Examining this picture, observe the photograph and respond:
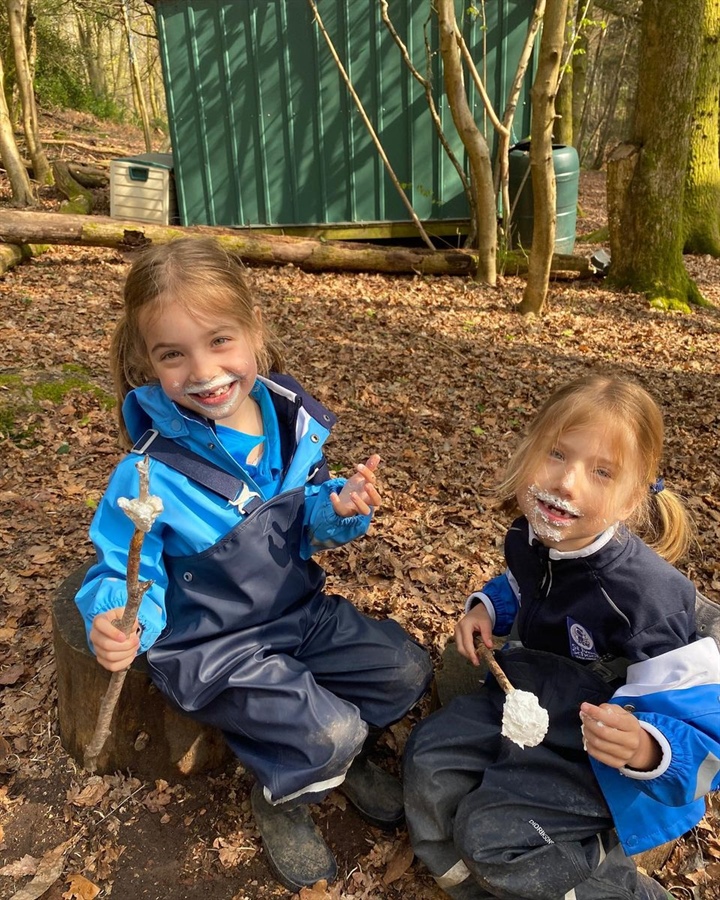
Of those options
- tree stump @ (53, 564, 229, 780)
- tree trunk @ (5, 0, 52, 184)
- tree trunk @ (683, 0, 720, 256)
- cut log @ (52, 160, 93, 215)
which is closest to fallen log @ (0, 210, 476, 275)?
cut log @ (52, 160, 93, 215)

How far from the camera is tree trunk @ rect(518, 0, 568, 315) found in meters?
6.21

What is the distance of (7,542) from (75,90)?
2327 cm

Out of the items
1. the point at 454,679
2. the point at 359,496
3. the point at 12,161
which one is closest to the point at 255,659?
the point at 359,496

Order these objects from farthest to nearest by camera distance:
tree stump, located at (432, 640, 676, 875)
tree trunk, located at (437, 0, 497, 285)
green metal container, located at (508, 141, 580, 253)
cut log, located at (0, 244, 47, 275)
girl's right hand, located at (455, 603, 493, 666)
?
green metal container, located at (508, 141, 580, 253) < cut log, located at (0, 244, 47, 275) < tree trunk, located at (437, 0, 497, 285) < tree stump, located at (432, 640, 676, 875) < girl's right hand, located at (455, 603, 493, 666)

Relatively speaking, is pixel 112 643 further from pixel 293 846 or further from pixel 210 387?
pixel 293 846

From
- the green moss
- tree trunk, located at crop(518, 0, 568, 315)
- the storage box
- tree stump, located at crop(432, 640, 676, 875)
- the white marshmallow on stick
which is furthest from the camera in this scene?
the storage box

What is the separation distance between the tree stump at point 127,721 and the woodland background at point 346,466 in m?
0.07

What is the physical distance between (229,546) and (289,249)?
7367mm

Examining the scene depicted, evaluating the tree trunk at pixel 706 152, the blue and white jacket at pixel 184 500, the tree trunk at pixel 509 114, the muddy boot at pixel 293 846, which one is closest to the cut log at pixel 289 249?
the tree trunk at pixel 509 114

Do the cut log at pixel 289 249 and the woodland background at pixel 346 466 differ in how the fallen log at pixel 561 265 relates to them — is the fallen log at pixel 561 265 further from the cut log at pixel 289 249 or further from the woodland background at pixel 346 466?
the woodland background at pixel 346 466

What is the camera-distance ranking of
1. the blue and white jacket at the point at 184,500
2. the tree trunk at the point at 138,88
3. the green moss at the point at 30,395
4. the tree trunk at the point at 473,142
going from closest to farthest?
1. the blue and white jacket at the point at 184,500
2. the green moss at the point at 30,395
3. the tree trunk at the point at 473,142
4. the tree trunk at the point at 138,88

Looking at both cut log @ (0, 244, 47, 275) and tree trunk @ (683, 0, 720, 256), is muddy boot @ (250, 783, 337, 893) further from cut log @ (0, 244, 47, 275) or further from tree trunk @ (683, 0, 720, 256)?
tree trunk @ (683, 0, 720, 256)

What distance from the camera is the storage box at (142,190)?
399 inches

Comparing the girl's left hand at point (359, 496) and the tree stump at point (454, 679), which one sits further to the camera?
the tree stump at point (454, 679)
